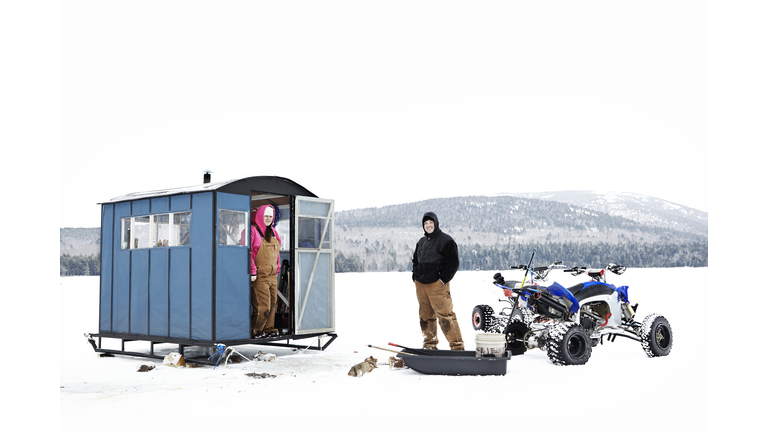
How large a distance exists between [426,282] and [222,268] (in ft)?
8.16

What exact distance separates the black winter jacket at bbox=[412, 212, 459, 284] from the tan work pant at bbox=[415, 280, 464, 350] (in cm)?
10

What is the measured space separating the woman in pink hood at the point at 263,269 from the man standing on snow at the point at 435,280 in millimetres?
1906

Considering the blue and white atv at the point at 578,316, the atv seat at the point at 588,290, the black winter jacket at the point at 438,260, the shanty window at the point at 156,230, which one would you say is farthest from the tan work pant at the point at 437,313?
the shanty window at the point at 156,230

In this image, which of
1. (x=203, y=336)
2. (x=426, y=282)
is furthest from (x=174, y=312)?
(x=426, y=282)

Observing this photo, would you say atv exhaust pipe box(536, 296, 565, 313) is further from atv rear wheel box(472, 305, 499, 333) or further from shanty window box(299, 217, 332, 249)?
shanty window box(299, 217, 332, 249)

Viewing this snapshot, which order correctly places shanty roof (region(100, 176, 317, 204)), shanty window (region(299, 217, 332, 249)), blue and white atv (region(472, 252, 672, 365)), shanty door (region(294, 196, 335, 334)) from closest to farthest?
shanty roof (region(100, 176, 317, 204)), blue and white atv (region(472, 252, 672, 365)), shanty door (region(294, 196, 335, 334)), shanty window (region(299, 217, 332, 249))

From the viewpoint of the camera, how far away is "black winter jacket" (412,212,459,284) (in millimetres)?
7668

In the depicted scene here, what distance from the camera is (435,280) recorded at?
7.70m

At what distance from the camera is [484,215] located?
135 feet

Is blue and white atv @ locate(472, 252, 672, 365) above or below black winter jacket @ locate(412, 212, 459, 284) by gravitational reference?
below

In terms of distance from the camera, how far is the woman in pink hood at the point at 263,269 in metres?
8.16

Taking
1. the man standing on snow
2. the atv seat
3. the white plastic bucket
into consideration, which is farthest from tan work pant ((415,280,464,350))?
the atv seat

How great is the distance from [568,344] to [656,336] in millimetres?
1689

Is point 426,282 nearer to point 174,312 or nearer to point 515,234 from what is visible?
point 174,312
